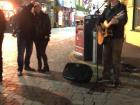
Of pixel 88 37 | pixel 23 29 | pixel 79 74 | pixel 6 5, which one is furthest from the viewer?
pixel 6 5

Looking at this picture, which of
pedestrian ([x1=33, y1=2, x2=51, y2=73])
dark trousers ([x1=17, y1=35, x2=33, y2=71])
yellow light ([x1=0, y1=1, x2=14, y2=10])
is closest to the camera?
dark trousers ([x1=17, y1=35, x2=33, y2=71])

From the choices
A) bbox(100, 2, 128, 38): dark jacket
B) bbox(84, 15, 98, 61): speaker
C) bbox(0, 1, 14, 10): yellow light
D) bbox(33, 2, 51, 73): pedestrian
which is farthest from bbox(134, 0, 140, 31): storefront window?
bbox(0, 1, 14, 10): yellow light

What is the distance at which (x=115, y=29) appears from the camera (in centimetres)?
929

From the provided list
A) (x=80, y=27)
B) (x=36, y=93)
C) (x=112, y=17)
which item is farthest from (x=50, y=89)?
(x=80, y=27)

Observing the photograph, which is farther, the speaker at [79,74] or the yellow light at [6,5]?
the yellow light at [6,5]

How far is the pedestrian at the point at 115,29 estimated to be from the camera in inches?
359

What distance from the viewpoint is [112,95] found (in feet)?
28.5

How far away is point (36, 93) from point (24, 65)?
3.08 metres

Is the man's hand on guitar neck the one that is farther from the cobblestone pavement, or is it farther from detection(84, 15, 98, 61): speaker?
detection(84, 15, 98, 61): speaker

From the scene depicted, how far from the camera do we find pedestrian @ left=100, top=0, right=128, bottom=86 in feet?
29.9

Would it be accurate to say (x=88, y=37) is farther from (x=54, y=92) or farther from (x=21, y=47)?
(x=54, y=92)

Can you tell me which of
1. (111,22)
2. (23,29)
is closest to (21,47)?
(23,29)

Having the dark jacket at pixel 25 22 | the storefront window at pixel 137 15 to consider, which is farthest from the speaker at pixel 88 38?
the storefront window at pixel 137 15

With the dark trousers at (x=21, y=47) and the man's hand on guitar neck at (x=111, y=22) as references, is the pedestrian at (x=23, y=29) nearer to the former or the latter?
the dark trousers at (x=21, y=47)
